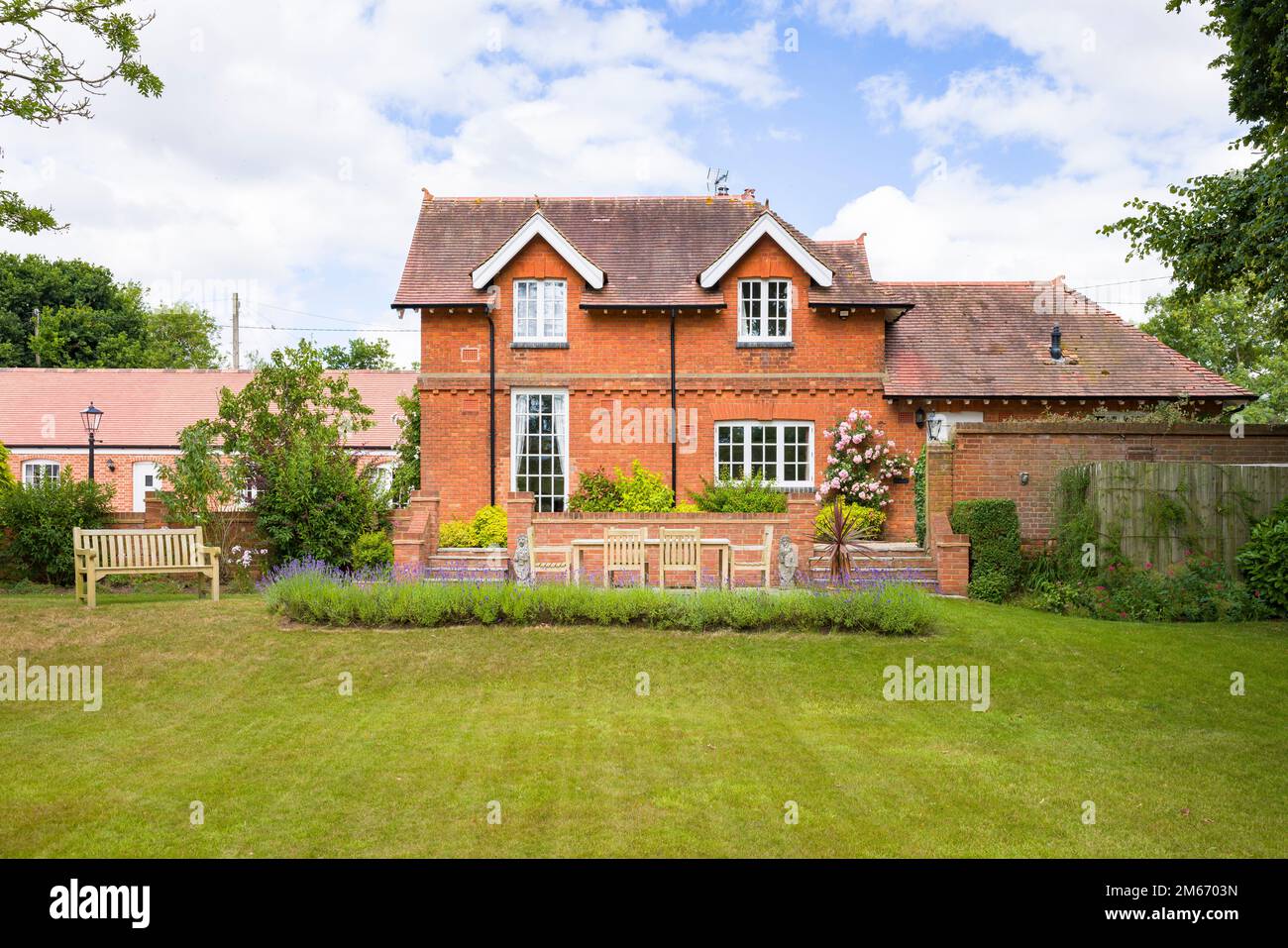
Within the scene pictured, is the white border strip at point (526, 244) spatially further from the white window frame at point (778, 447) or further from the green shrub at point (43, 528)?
the green shrub at point (43, 528)

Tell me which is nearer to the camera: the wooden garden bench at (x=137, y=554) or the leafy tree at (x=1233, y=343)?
the wooden garden bench at (x=137, y=554)

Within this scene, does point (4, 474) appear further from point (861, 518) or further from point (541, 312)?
point (861, 518)

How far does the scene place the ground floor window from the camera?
1970 centimetres

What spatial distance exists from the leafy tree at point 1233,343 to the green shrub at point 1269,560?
1006 inches

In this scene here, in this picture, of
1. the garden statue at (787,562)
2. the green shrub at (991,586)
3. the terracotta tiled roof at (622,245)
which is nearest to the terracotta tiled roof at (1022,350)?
the terracotta tiled roof at (622,245)

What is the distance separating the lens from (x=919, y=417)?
1988cm

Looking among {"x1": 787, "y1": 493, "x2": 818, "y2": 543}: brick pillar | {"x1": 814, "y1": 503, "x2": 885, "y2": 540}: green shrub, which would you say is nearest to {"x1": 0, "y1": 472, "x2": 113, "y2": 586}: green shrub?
{"x1": 787, "y1": 493, "x2": 818, "y2": 543}: brick pillar

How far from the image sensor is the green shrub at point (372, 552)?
14.9 m

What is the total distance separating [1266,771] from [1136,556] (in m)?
7.10

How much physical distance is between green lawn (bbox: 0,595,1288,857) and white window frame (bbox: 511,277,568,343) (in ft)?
32.4

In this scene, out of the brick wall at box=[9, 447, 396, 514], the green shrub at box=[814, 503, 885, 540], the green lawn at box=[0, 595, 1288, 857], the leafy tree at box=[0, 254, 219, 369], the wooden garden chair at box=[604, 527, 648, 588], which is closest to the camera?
the green lawn at box=[0, 595, 1288, 857]

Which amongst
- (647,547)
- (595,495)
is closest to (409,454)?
(595,495)

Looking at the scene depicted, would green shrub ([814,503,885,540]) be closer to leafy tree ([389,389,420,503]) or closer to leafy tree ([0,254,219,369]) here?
leafy tree ([389,389,420,503])
